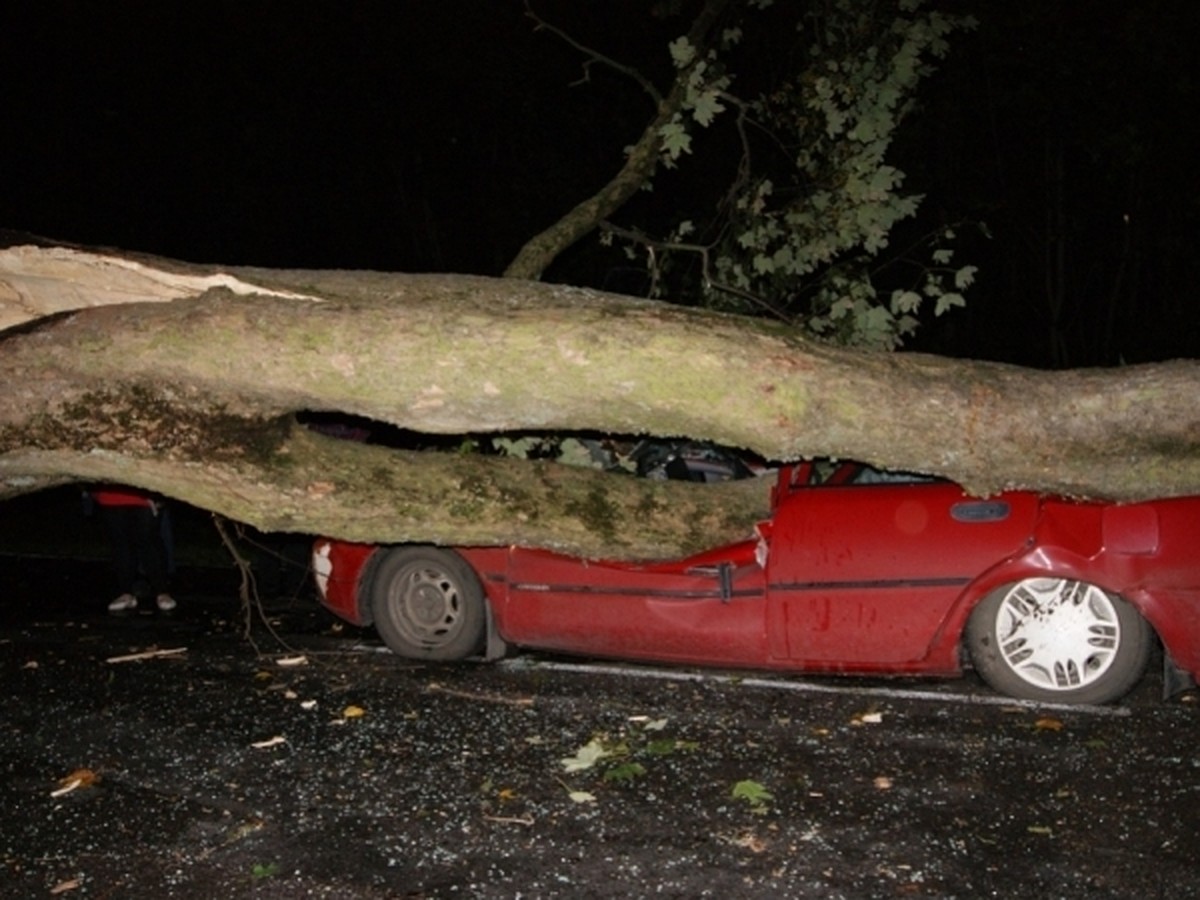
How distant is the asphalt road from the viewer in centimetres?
411

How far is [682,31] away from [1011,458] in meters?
18.4

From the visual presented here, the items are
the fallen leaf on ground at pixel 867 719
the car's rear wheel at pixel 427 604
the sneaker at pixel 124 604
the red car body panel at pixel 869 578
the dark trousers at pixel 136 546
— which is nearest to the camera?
the red car body panel at pixel 869 578

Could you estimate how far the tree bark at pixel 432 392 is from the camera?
4031 millimetres

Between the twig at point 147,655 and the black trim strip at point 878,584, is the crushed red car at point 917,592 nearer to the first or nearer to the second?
the black trim strip at point 878,584

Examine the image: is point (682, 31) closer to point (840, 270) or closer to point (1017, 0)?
point (1017, 0)

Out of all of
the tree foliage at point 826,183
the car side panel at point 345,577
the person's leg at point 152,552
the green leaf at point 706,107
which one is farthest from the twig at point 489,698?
the green leaf at point 706,107

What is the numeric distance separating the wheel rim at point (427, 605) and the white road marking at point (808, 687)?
17.1 inches

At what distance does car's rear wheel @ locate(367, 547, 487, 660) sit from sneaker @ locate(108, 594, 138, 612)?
131 inches

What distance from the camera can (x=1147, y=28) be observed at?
17891 mm

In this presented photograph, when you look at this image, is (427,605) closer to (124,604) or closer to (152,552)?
(152,552)

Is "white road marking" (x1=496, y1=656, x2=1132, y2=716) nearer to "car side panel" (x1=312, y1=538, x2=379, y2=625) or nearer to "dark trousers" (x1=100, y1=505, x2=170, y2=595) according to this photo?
"car side panel" (x1=312, y1=538, x2=379, y2=625)

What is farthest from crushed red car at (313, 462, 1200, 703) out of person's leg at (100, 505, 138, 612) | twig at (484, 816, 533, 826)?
person's leg at (100, 505, 138, 612)

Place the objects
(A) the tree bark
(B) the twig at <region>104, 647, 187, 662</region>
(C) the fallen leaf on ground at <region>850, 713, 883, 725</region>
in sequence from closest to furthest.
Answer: (A) the tree bark
(C) the fallen leaf on ground at <region>850, 713, 883, 725</region>
(B) the twig at <region>104, 647, 187, 662</region>

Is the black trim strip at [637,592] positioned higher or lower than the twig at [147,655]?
higher
